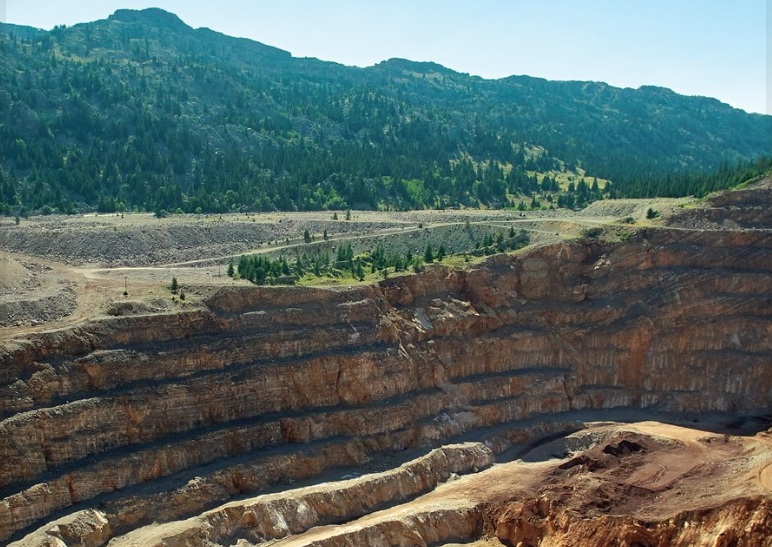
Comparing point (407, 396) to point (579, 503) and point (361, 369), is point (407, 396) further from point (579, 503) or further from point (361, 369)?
point (579, 503)

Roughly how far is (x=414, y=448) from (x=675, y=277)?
29728mm

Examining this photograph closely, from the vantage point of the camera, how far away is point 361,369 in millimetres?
68875

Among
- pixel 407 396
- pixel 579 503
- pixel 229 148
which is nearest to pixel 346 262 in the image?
pixel 407 396

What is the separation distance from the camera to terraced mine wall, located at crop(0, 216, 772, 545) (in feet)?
184

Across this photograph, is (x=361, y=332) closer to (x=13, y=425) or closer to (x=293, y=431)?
(x=293, y=431)

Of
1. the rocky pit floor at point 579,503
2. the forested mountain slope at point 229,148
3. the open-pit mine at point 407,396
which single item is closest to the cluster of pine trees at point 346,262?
the open-pit mine at point 407,396

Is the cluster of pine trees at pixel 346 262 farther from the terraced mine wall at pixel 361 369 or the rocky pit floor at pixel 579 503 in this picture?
the rocky pit floor at pixel 579 503

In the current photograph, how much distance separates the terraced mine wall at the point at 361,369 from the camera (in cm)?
5616

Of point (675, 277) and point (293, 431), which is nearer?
point (293, 431)

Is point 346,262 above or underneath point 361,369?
above

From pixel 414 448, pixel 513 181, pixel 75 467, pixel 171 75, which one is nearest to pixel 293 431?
pixel 414 448

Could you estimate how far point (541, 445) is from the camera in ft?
234

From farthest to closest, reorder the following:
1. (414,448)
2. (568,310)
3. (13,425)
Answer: (568,310) → (414,448) → (13,425)

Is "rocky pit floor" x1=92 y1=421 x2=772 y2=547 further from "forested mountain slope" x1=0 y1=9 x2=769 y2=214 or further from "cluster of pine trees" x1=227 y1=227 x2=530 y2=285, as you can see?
"forested mountain slope" x1=0 y1=9 x2=769 y2=214
